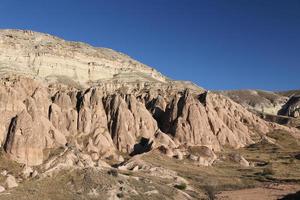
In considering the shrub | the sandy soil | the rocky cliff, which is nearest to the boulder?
the rocky cliff

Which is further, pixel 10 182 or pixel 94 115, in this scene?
pixel 94 115

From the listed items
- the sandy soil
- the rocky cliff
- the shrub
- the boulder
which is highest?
the rocky cliff

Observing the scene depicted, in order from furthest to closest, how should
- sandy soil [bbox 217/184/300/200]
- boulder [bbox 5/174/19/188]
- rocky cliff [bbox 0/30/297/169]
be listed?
rocky cliff [bbox 0/30/297/169]
sandy soil [bbox 217/184/300/200]
boulder [bbox 5/174/19/188]

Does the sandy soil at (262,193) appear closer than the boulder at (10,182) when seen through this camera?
No

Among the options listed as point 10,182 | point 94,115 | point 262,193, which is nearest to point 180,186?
point 262,193

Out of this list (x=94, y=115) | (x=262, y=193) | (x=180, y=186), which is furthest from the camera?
(x=94, y=115)

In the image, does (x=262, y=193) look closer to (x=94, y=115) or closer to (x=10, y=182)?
(x=10, y=182)

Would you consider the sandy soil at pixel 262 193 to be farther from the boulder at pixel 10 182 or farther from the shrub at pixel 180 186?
the boulder at pixel 10 182

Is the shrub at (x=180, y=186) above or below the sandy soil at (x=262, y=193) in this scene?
above

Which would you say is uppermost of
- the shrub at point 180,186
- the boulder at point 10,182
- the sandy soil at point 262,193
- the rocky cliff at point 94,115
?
the rocky cliff at point 94,115

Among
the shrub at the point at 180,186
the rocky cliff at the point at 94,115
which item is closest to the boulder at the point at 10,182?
the rocky cliff at the point at 94,115

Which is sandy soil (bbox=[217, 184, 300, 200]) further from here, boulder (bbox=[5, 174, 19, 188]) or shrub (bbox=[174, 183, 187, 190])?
boulder (bbox=[5, 174, 19, 188])

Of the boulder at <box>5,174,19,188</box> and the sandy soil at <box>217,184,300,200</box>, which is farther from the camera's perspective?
the sandy soil at <box>217,184,300,200</box>

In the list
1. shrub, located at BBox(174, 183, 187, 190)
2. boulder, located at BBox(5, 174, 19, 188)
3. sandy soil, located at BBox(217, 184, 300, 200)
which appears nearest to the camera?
boulder, located at BBox(5, 174, 19, 188)
